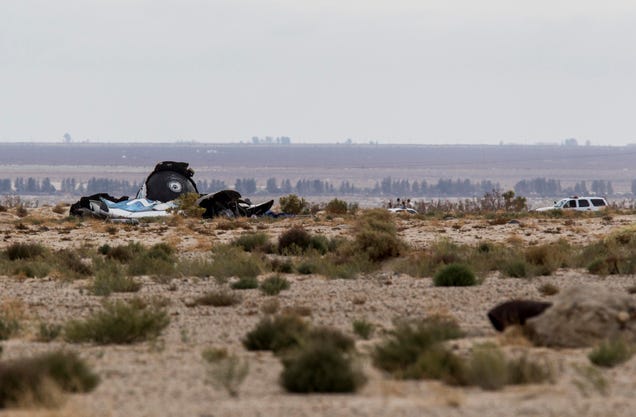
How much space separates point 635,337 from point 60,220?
4279 centimetres

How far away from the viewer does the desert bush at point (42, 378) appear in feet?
38.0

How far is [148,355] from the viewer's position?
599 inches

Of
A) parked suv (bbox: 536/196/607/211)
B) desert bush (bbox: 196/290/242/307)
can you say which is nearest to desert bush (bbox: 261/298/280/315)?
desert bush (bbox: 196/290/242/307)

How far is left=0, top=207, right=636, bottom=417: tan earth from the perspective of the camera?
37.3ft

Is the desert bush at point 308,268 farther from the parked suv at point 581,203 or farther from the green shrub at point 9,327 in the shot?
the parked suv at point 581,203

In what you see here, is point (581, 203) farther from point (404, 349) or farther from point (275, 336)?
point (404, 349)

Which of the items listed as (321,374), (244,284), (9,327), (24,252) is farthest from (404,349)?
(24,252)

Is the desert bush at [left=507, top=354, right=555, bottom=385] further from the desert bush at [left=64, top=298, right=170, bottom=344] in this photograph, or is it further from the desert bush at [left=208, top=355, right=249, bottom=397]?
the desert bush at [left=64, top=298, right=170, bottom=344]

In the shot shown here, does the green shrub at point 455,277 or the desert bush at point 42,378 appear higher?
the desert bush at point 42,378

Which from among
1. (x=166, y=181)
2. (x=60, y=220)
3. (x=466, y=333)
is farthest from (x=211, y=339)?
(x=166, y=181)

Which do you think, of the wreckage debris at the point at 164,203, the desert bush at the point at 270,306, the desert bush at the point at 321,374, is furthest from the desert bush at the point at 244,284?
the wreckage debris at the point at 164,203

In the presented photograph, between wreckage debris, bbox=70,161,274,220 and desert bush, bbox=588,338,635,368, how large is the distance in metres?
43.6

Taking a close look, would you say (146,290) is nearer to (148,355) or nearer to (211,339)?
(211,339)

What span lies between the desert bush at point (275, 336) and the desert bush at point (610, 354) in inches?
122
